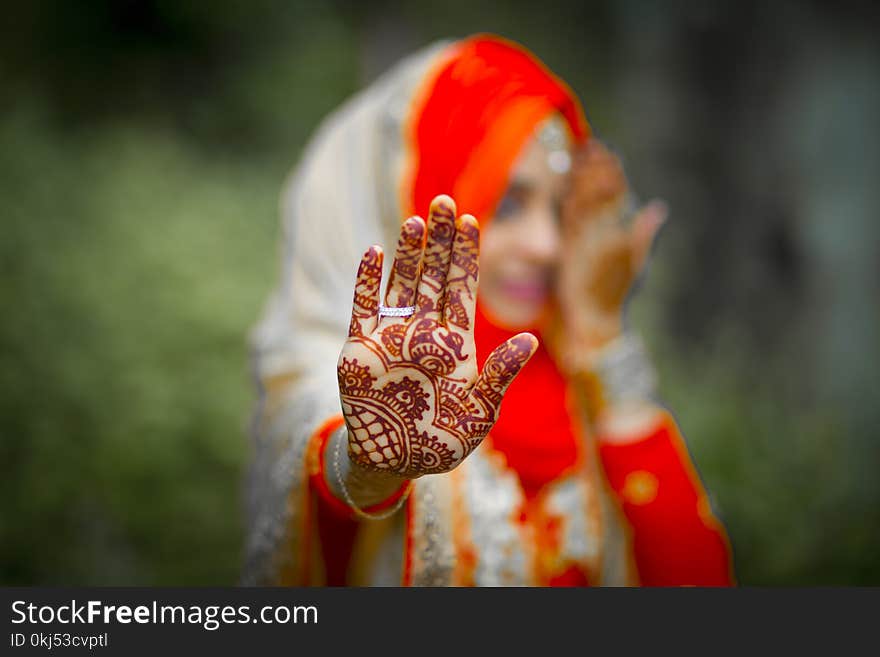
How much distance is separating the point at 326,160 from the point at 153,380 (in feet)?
2.82

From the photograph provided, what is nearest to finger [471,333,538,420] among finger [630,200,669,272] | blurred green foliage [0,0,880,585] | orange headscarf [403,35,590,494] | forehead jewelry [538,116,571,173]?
orange headscarf [403,35,590,494]

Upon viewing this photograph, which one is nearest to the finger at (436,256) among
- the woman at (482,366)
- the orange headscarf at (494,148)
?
the woman at (482,366)

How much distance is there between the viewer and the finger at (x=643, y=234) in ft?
3.67

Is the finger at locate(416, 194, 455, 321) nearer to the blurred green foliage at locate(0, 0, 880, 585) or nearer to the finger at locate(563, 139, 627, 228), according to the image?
the finger at locate(563, 139, 627, 228)

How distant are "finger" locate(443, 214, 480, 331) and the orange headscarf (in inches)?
9.5

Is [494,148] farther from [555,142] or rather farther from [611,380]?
[611,380]

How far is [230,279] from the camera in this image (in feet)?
5.92

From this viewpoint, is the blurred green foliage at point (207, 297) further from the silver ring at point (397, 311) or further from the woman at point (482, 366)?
the silver ring at point (397, 311)

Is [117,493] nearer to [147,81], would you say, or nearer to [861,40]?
[147,81]

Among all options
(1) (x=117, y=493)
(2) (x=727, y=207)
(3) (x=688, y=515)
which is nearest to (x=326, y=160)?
(3) (x=688, y=515)

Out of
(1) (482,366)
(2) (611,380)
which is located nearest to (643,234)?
(2) (611,380)

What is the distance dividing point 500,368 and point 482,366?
11cm

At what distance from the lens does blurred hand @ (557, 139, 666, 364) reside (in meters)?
1.07

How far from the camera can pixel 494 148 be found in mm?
956
